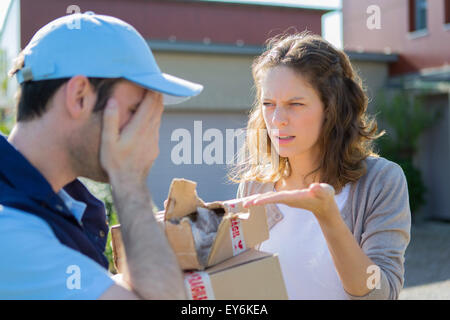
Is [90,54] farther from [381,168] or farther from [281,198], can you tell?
[381,168]

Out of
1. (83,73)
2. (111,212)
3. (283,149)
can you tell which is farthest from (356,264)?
(111,212)

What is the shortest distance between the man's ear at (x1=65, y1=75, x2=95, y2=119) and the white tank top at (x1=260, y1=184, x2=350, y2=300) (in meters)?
1.00

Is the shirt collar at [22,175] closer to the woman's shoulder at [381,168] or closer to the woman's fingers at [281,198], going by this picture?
the woman's fingers at [281,198]

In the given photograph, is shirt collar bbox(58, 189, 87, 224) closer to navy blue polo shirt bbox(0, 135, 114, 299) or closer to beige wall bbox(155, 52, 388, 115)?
navy blue polo shirt bbox(0, 135, 114, 299)

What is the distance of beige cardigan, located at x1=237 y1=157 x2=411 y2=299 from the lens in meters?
1.94

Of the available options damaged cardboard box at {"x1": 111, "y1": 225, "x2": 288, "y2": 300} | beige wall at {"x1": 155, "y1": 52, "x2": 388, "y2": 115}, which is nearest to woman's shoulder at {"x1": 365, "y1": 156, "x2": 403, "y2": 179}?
damaged cardboard box at {"x1": 111, "y1": 225, "x2": 288, "y2": 300}

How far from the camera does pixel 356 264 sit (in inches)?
71.0

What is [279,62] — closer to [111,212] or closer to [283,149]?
[283,149]

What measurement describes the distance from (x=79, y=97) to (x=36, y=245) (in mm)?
418

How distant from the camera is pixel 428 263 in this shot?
7.83m

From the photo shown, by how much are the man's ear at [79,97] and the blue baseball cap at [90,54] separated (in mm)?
22

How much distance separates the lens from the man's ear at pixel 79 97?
1444 mm

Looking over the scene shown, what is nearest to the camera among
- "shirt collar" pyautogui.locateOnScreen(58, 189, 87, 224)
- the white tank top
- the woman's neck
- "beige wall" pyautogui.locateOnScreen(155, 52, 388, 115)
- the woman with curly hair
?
"shirt collar" pyautogui.locateOnScreen(58, 189, 87, 224)
